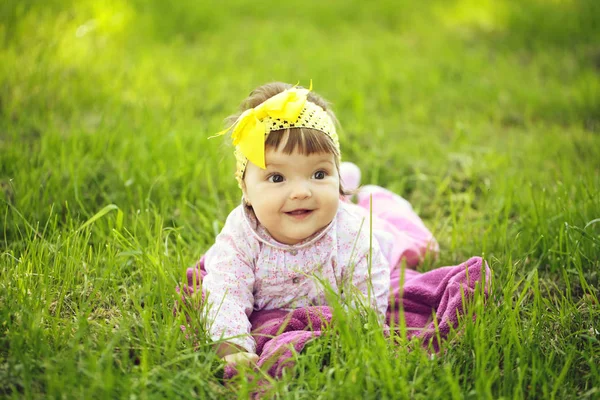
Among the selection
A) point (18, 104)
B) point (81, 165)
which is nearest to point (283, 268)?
point (81, 165)

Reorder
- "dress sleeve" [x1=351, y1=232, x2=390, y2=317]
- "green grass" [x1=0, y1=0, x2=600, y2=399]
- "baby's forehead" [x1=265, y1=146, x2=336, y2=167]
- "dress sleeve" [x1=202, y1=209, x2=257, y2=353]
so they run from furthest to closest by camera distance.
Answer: "dress sleeve" [x1=351, y1=232, x2=390, y2=317]
"baby's forehead" [x1=265, y1=146, x2=336, y2=167]
"dress sleeve" [x1=202, y1=209, x2=257, y2=353]
"green grass" [x1=0, y1=0, x2=600, y2=399]

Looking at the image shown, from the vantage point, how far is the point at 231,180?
3.39 m

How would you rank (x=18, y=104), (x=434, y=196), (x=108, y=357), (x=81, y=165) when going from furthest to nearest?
(x=18, y=104) → (x=434, y=196) → (x=81, y=165) → (x=108, y=357)

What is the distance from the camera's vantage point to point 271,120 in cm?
225

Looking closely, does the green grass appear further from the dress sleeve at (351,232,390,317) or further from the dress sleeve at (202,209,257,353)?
the dress sleeve at (351,232,390,317)

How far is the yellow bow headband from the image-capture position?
218cm

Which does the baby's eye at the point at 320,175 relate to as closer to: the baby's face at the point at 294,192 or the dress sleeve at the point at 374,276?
the baby's face at the point at 294,192

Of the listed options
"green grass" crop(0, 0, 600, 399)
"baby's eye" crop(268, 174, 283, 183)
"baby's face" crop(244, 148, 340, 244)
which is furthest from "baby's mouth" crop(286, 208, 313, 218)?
"green grass" crop(0, 0, 600, 399)

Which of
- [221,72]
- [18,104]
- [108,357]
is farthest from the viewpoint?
[221,72]

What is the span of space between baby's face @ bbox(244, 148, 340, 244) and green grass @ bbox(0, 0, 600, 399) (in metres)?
0.44

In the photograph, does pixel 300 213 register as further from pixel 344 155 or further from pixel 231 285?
pixel 344 155

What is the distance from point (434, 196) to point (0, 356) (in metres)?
2.59

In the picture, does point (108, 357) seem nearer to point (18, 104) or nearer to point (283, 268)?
point (283, 268)

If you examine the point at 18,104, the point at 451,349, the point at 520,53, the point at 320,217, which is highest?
the point at 520,53
